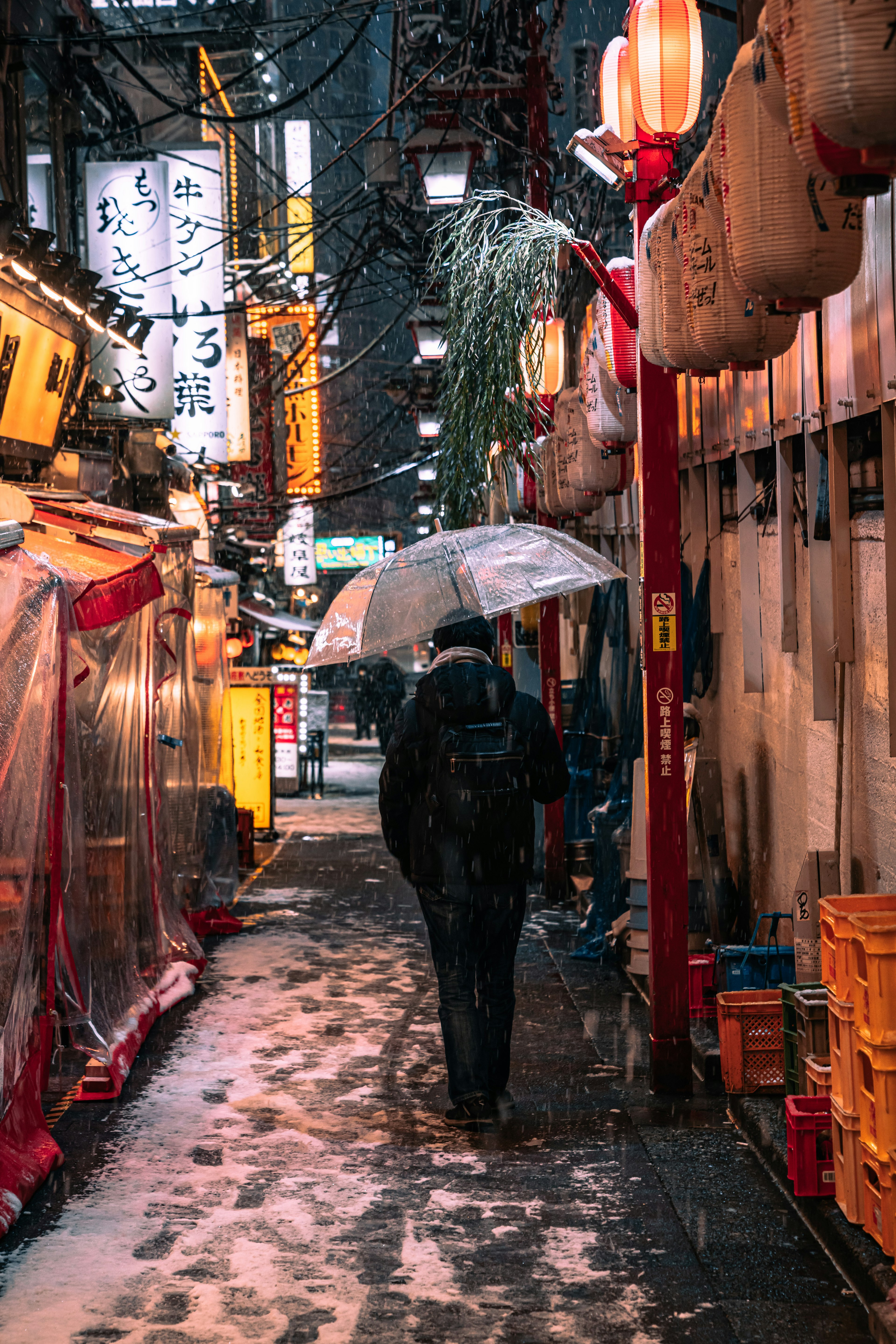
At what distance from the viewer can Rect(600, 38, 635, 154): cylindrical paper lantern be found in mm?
7812

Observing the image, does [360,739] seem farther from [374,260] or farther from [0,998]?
[0,998]

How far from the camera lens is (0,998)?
20.6ft

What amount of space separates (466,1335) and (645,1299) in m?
0.73

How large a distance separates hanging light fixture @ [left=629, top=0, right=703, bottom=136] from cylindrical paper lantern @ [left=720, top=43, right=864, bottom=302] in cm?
302

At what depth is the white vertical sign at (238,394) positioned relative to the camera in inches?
875

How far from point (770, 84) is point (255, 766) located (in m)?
16.6

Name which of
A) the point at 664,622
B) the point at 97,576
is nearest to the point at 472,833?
the point at 664,622

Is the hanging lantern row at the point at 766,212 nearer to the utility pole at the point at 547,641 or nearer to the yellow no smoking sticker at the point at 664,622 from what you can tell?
Answer: the yellow no smoking sticker at the point at 664,622

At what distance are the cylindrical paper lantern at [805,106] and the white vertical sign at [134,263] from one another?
12481 millimetres

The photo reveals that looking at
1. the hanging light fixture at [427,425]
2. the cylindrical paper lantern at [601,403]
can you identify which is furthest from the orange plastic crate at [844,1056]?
the hanging light fixture at [427,425]

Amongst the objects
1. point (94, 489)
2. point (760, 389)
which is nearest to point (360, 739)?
point (94, 489)

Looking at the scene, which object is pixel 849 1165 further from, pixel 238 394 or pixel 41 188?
pixel 238 394

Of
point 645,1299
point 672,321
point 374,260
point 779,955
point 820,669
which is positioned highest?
point 374,260

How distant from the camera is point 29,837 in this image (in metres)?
6.67
